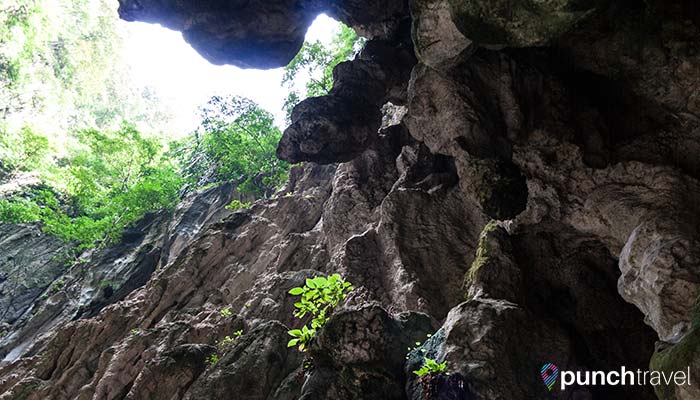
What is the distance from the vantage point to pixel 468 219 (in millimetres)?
8734

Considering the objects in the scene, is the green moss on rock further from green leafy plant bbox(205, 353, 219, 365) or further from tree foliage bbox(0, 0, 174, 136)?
tree foliage bbox(0, 0, 174, 136)

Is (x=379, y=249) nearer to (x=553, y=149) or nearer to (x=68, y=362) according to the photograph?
(x=553, y=149)

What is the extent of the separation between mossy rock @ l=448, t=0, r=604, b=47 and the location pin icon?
4.00 m

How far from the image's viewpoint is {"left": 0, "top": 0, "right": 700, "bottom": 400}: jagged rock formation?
5238 mm

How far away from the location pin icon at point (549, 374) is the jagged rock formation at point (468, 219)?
5.1 inches

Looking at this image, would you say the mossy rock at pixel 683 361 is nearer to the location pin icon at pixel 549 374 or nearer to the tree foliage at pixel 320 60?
the location pin icon at pixel 549 374

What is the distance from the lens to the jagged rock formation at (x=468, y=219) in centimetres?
524

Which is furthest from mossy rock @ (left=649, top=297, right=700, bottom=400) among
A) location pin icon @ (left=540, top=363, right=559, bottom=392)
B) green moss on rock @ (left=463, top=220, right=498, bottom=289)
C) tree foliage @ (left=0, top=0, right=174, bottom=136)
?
tree foliage @ (left=0, top=0, right=174, bottom=136)

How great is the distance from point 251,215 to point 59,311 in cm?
834

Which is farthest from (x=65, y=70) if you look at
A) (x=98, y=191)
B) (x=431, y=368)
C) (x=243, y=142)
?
(x=431, y=368)

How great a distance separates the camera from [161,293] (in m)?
12.3

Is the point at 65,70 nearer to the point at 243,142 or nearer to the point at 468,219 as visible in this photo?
the point at 243,142

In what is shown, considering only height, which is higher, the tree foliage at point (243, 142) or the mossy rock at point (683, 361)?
the tree foliage at point (243, 142)

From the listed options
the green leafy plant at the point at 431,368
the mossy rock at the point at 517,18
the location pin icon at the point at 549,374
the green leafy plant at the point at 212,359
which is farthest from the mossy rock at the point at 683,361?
the green leafy plant at the point at 212,359
